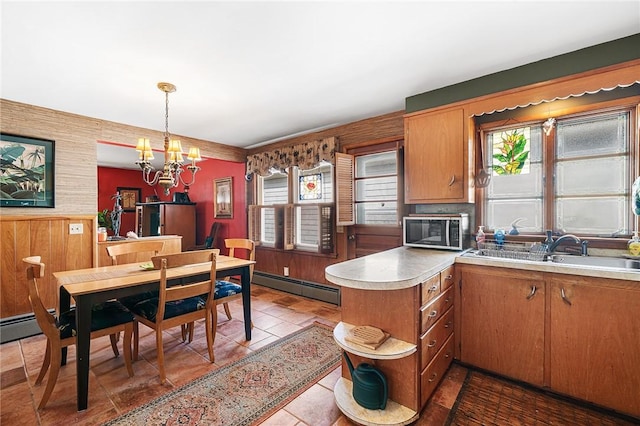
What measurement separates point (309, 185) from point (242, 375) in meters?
2.79

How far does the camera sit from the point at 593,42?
201 cm

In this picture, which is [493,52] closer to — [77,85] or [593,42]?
[593,42]

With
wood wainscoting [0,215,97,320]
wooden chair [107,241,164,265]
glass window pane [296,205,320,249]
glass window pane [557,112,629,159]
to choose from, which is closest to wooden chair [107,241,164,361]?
wooden chair [107,241,164,265]

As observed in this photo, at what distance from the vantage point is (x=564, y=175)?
94.0 inches

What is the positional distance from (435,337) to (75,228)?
3943mm

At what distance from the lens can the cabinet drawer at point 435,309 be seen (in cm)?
172

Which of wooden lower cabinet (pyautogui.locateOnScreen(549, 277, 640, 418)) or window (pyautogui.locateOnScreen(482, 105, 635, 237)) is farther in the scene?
window (pyautogui.locateOnScreen(482, 105, 635, 237))

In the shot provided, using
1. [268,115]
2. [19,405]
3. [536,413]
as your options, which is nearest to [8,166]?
[19,405]

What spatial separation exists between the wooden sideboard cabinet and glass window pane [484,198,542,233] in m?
5.44

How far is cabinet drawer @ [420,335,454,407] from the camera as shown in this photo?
1.76m

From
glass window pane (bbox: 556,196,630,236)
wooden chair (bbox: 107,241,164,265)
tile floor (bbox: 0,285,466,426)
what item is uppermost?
glass window pane (bbox: 556,196,630,236)

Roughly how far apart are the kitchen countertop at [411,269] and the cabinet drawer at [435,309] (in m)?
0.21

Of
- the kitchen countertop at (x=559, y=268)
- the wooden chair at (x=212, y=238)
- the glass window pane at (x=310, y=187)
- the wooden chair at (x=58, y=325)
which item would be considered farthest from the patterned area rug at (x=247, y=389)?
the wooden chair at (x=212, y=238)

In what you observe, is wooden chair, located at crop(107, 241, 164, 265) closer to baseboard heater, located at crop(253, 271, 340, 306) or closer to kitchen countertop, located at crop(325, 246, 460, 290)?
baseboard heater, located at crop(253, 271, 340, 306)
